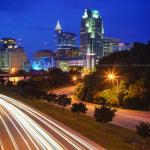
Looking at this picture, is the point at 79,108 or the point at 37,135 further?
the point at 79,108

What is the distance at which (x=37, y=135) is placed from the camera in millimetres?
40156

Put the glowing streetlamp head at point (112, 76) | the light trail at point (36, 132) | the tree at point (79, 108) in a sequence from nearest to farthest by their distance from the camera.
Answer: the light trail at point (36, 132), the tree at point (79, 108), the glowing streetlamp head at point (112, 76)

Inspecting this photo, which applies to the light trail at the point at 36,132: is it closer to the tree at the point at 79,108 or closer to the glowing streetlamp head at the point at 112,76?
the tree at the point at 79,108

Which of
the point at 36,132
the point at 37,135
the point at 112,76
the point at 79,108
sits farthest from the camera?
the point at 112,76

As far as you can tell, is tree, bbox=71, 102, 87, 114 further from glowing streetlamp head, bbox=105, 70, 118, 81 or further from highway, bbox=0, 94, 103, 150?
glowing streetlamp head, bbox=105, 70, 118, 81

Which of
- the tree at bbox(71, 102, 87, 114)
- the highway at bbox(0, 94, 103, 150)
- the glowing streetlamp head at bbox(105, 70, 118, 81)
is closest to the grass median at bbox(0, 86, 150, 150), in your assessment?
the highway at bbox(0, 94, 103, 150)

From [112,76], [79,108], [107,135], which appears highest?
[112,76]

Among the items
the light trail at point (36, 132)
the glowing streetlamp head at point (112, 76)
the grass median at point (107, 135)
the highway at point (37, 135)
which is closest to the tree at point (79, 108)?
the highway at point (37, 135)

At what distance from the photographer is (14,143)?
3600 cm

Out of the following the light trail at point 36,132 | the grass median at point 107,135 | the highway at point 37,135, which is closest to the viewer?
the highway at point 37,135

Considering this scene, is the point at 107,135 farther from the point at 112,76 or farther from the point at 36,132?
the point at 112,76

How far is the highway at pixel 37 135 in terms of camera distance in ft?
112

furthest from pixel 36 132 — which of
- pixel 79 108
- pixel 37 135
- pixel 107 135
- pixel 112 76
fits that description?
pixel 112 76

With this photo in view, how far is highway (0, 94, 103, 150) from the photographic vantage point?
34.0 meters
